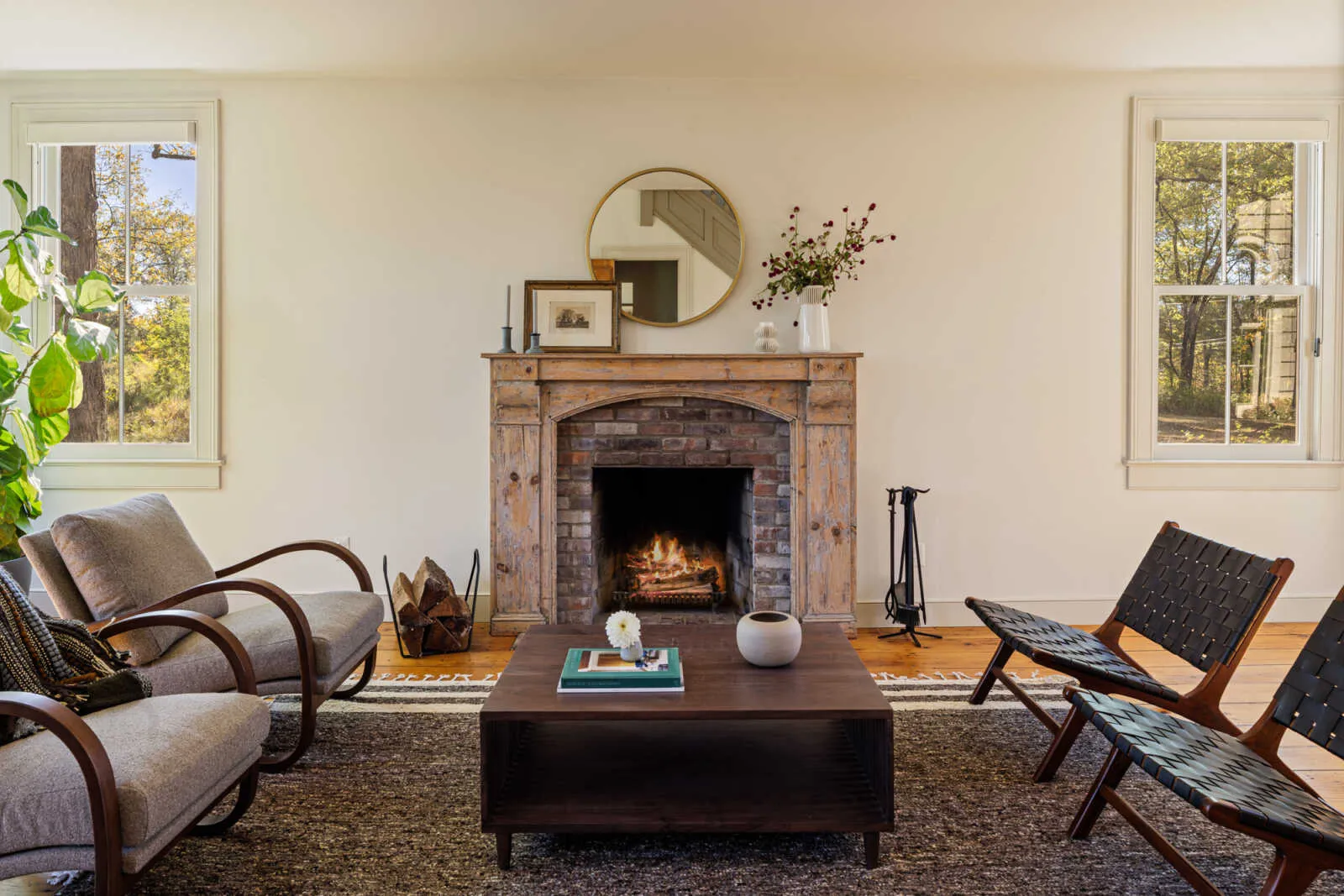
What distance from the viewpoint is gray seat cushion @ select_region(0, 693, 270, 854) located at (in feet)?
4.81

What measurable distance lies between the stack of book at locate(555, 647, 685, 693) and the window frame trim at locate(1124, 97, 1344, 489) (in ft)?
10.1

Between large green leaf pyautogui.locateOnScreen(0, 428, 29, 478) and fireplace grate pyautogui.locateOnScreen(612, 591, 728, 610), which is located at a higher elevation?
large green leaf pyautogui.locateOnScreen(0, 428, 29, 478)

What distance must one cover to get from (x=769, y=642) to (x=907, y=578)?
1.87m

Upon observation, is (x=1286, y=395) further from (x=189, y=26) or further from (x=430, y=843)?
(x=189, y=26)

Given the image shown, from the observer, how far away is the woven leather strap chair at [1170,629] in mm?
2197

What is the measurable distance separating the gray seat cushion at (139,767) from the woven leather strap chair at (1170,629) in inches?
82.5

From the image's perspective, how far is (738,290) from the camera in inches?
158

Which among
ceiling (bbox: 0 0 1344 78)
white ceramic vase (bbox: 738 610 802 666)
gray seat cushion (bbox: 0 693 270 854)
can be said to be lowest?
gray seat cushion (bbox: 0 693 270 854)

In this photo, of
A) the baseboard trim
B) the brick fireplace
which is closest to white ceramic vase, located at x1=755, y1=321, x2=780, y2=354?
the brick fireplace

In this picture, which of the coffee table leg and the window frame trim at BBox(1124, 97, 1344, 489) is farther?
the window frame trim at BBox(1124, 97, 1344, 489)

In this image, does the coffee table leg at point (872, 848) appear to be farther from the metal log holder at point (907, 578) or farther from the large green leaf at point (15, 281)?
the large green leaf at point (15, 281)

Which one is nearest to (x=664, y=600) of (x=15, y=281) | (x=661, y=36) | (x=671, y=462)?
(x=671, y=462)

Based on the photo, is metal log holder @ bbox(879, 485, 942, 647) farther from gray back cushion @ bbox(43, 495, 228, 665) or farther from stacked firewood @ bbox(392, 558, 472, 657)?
gray back cushion @ bbox(43, 495, 228, 665)

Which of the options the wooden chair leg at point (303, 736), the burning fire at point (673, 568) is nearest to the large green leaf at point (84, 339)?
the wooden chair leg at point (303, 736)
